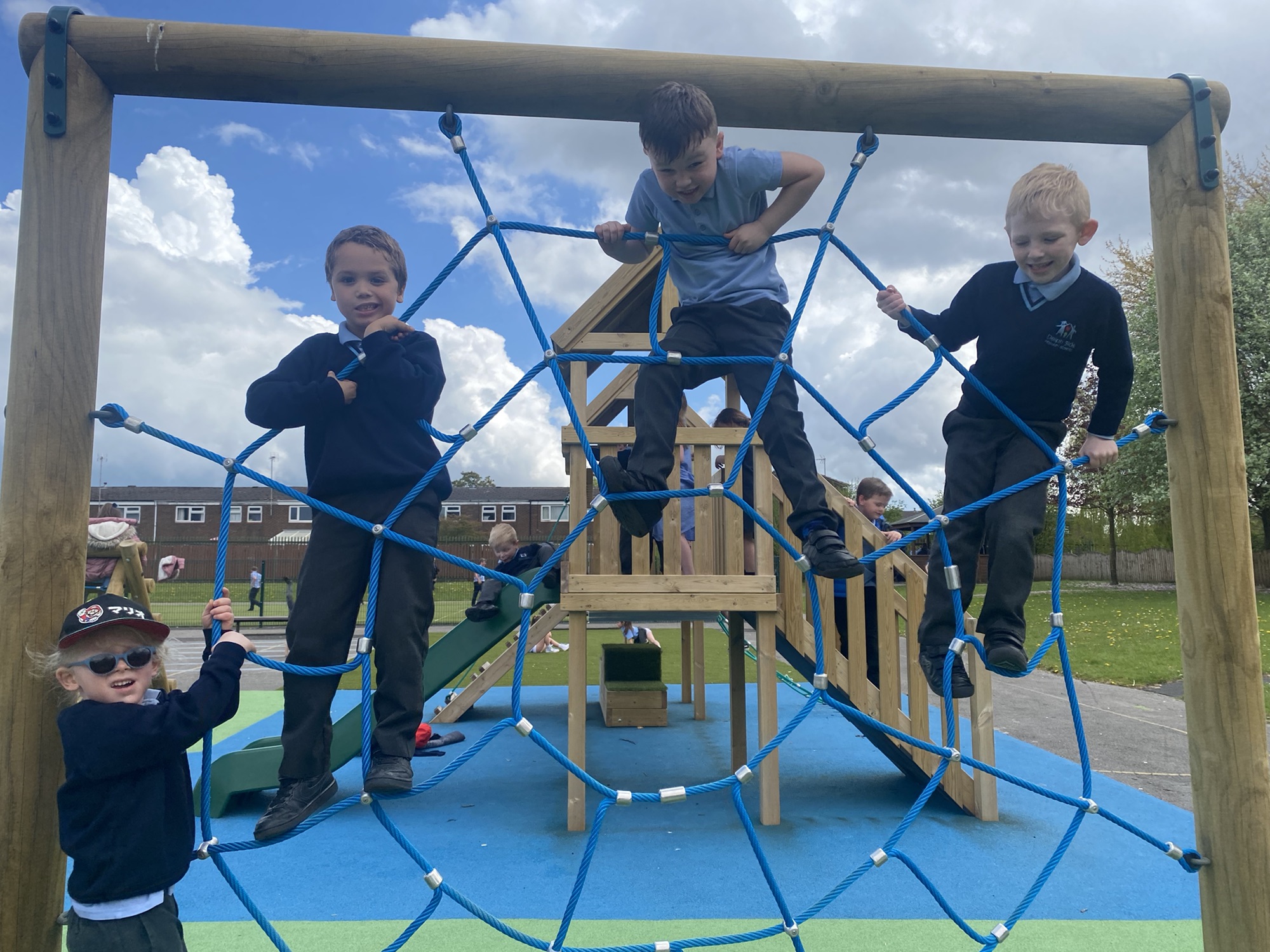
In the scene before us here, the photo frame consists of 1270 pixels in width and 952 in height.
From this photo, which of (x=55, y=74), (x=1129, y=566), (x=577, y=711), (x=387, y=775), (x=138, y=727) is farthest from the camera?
(x=1129, y=566)

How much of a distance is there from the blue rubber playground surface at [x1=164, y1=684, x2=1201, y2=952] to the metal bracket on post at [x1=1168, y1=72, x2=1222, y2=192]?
2336 millimetres

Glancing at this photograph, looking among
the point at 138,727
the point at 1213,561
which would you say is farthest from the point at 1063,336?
the point at 138,727

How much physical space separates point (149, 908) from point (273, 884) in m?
1.92

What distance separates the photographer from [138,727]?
164cm

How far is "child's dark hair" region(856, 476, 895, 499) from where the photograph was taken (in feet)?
15.9

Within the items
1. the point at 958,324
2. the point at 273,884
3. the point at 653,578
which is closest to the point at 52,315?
the point at 958,324

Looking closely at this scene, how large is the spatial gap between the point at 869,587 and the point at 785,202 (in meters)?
3.07

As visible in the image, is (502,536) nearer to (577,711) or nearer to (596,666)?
(577,711)

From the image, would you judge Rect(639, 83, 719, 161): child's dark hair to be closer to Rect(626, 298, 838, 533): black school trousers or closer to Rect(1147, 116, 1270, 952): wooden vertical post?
Rect(626, 298, 838, 533): black school trousers

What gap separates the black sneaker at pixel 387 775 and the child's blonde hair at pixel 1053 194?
1.80m

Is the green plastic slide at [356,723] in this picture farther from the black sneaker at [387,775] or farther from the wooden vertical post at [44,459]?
the wooden vertical post at [44,459]

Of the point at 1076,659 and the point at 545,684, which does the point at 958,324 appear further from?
the point at 1076,659

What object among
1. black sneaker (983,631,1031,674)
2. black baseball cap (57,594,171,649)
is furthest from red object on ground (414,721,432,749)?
black sneaker (983,631,1031,674)

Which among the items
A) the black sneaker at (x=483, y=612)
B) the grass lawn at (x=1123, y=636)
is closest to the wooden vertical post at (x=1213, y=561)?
the black sneaker at (x=483, y=612)
